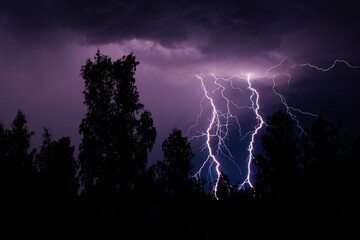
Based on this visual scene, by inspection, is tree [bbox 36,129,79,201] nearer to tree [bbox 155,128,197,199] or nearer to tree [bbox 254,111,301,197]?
tree [bbox 155,128,197,199]

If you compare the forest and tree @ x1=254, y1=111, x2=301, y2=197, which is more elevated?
tree @ x1=254, y1=111, x2=301, y2=197

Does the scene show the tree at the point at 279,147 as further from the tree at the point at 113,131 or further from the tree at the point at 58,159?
the tree at the point at 58,159

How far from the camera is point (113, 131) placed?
610 inches

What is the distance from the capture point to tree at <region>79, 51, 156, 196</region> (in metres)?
14.9

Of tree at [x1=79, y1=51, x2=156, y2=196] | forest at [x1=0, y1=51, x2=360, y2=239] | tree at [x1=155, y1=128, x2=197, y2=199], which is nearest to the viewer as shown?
forest at [x1=0, y1=51, x2=360, y2=239]

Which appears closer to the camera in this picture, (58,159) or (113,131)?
(113,131)

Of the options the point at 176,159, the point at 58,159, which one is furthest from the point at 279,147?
the point at 58,159

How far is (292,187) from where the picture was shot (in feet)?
17.4

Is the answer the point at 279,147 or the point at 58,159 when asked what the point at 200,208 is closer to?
the point at 279,147

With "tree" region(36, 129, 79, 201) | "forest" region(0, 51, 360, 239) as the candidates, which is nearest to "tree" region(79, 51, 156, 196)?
"forest" region(0, 51, 360, 239)

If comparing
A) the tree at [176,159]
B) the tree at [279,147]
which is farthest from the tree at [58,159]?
the tree at [279,147]

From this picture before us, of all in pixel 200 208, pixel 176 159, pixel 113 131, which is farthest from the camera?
pixel 176 159

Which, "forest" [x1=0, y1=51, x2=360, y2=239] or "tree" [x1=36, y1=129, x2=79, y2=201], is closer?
"forest" [x1=0, y1=51, x2=360, y2=239]

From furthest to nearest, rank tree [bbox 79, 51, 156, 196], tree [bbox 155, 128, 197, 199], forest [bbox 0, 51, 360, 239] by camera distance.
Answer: tree [bbox 155, 128, 197, 199]
tree [bbox 79, 51, 156, 196]
forest [bbox 0, 51, 360, 239]
